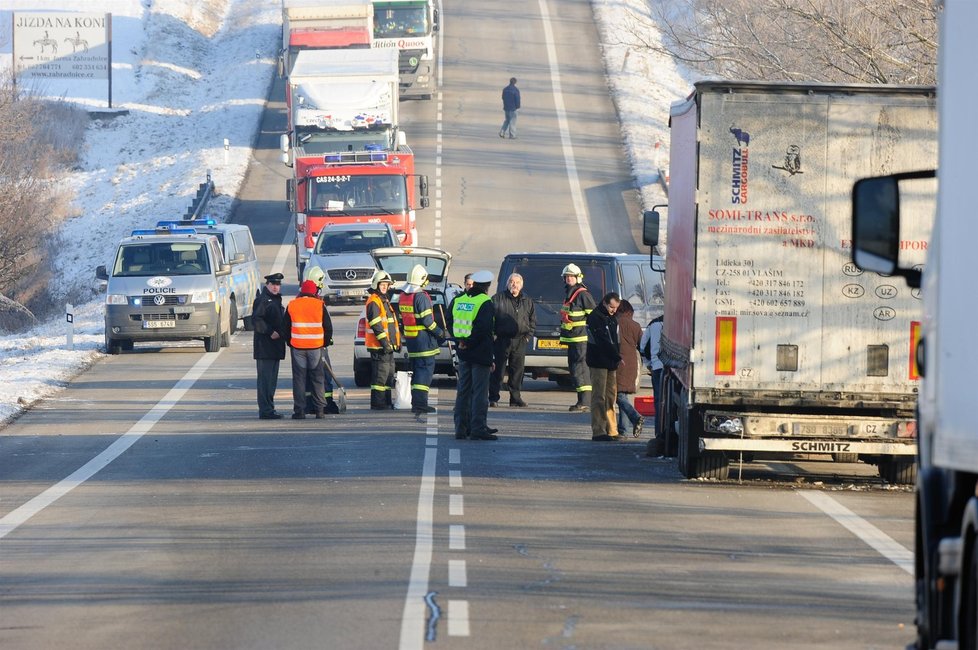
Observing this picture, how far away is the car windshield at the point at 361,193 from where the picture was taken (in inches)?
1473

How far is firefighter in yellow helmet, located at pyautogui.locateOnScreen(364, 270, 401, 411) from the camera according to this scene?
67.5 ft

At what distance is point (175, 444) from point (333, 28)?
104ft

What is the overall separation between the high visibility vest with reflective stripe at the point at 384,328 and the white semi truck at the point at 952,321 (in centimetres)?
1440

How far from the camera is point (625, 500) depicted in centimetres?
1352

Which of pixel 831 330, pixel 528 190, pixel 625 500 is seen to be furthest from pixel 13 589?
pixel 528 190

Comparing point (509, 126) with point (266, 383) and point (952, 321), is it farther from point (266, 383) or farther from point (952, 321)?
point (952, 321)

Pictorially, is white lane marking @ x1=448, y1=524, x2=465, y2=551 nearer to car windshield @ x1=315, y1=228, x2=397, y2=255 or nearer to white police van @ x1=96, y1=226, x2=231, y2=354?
white police van @ x1=96, y1=226, x2=231, y2=354

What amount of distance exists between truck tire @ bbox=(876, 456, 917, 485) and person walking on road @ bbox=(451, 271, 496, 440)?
4593 mm

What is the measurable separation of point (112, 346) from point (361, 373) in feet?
23.1

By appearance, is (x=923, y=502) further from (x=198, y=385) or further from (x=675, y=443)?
(x=198, y=385)

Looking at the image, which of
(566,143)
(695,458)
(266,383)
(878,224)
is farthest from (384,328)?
(566,143)

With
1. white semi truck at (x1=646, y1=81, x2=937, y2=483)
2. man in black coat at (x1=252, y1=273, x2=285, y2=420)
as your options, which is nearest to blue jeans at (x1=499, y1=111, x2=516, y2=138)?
man in black coat at (x1=252, y1=273, x2=285, y2=420)

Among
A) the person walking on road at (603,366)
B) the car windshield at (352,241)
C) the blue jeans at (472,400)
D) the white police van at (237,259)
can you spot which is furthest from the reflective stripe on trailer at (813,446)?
the car windshield at (352,241)

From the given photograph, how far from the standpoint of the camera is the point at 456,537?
37.7 ft
